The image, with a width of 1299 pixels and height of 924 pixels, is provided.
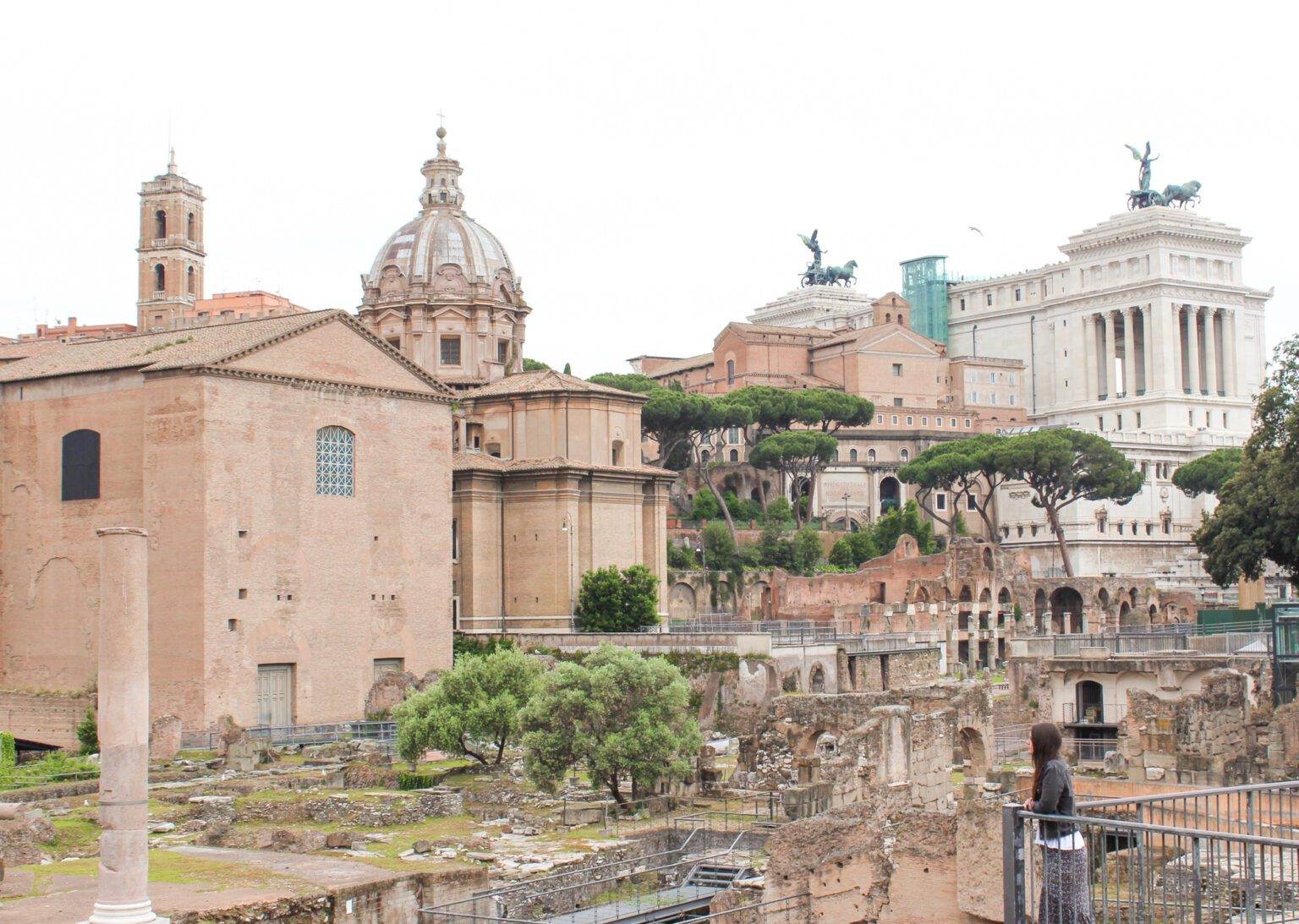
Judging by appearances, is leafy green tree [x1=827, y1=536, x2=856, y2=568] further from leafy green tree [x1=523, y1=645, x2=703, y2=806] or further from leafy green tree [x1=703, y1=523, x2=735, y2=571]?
leafy green tree [x1=523, y1=645, x2=703, y2=806]

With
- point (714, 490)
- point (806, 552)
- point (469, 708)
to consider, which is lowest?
point (469, 708)

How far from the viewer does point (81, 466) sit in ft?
141

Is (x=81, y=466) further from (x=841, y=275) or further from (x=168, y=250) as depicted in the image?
(x=841, y=275)

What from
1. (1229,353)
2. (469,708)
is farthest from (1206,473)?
(469,708)

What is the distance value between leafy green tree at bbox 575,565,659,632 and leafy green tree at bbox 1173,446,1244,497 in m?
37.9

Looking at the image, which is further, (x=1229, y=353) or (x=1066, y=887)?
(x=1229, y=353)

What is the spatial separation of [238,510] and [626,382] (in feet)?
130

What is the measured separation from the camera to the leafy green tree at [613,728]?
2995cm

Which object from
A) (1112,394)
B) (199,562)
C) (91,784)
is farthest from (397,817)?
(1112,394)

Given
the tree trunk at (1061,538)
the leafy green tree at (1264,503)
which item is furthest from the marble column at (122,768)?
the tree trunk at (1061,538)

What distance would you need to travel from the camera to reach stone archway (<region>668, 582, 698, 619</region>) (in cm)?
6212

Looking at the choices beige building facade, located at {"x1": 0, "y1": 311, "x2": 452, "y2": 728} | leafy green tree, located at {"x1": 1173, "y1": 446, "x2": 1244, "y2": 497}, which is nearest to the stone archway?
beige building facade, located at {"x1": 0, "y1": 311, "x2": 452, "y2": 728}

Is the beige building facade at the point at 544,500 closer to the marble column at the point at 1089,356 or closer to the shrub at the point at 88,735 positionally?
the shrub at the point at 88,735

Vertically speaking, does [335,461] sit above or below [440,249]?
below
